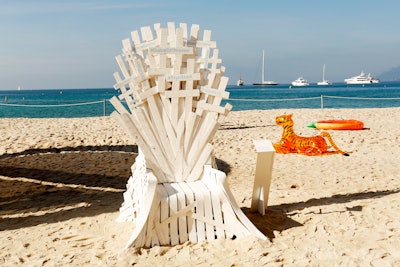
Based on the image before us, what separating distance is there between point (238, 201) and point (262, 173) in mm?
1140

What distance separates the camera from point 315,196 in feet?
19.2

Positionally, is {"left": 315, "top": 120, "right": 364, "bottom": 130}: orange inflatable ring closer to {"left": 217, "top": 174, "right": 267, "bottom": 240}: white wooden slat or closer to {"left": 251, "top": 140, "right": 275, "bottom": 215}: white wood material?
{"left": 251, "top": 140, "right": 275, "bottom": 215}: white wood material

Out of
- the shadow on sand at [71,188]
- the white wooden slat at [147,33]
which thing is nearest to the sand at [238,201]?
the shadow on sand at [71,188]

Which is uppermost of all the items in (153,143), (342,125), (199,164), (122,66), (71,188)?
(122,66)

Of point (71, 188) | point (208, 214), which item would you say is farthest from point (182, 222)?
point (71, 188)

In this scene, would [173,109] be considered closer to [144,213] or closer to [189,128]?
[189,128]

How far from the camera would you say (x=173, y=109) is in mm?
4379

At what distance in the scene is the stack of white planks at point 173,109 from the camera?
4352mm

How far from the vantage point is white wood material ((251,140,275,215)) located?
4.55 m

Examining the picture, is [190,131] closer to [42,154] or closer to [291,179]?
[291,179]

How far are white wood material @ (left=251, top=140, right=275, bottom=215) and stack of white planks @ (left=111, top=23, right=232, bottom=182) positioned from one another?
1.77 feet

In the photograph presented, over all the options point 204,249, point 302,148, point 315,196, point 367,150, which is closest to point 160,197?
point 204,249

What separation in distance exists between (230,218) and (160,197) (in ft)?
2.16

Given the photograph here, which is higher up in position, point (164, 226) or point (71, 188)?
point (164, 226)
